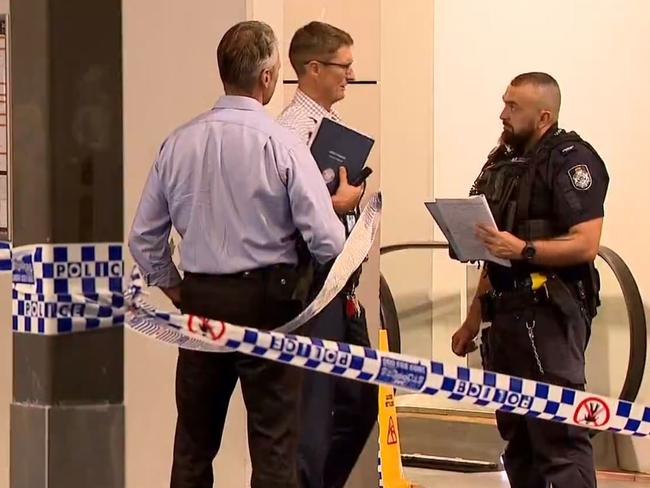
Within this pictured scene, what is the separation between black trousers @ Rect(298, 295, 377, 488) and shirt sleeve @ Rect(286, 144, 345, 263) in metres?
0.39

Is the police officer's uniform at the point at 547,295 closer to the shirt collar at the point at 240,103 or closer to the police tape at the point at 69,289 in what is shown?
the police tape at the point at 69,289

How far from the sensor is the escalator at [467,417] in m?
4.98

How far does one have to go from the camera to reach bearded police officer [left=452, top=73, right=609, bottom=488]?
3.73 metres

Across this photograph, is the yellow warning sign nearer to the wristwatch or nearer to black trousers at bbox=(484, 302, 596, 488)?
black trousers at bbox=(484, 302, 596, 488)

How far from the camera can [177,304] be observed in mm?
3445

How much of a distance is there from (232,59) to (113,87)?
0.34 metres

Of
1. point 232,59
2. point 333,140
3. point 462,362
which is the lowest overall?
point 462,362

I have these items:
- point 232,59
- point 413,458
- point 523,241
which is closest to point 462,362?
point 413,458

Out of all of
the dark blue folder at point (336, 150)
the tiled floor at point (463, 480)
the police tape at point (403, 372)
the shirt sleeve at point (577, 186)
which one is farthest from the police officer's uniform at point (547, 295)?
the tiled floor at point (463, 480)

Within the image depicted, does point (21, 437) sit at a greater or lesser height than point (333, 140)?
lesser

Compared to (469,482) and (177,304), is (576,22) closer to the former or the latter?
(469,482)

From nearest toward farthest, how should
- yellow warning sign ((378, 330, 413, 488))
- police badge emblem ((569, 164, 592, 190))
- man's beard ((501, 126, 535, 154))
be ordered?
police badge emblem ((569, 164, 592, 190))
man's beard ((501, 126, 535, 154))
yellow warning sign ((378, 330, 413, 488))

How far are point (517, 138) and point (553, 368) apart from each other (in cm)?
80

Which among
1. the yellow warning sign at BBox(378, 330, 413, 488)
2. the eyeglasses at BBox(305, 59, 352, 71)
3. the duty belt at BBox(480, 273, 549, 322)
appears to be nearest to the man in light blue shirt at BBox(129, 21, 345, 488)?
the eyeglasses at BBox(305, 59, 352, 71)
